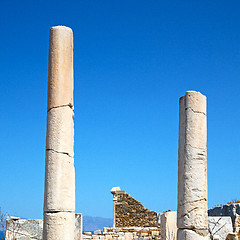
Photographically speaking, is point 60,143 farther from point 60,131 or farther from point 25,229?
point 25,229

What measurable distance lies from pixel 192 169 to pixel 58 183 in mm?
2913

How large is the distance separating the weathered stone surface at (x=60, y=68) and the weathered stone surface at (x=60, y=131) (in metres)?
0.16

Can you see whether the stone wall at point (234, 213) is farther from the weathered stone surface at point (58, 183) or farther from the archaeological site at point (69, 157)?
the weathered stone surface at point (58, 183)


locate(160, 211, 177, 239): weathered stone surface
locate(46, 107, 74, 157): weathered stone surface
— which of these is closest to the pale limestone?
locate(46, 107, 74, 157): weathered stone surface

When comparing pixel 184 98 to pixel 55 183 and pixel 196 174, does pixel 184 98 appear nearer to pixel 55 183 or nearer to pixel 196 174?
pixel 196 174

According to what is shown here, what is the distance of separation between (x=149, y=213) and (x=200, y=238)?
18.2m

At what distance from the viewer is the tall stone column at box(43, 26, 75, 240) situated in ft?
29.4

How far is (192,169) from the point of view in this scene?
9.98 meters

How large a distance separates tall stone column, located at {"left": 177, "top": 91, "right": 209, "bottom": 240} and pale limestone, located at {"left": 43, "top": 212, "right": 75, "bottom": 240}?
2.51m

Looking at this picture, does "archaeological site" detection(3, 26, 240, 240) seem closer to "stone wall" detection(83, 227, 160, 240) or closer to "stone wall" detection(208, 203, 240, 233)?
"stone wall" detection(208, 203, 240, 233)

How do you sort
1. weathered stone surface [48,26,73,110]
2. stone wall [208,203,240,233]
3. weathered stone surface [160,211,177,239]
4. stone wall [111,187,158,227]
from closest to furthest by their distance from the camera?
weathered stone surface [48,26,73,110] < weathered stone surface [160,211,177,239] < stone wall [208,203,240,233] < stone wall [111,187,158,227]

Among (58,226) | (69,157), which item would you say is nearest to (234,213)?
(69,157)

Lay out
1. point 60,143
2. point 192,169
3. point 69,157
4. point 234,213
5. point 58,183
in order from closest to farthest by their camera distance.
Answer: point 58,183, point 60,143, point 69,157, point 192,169, point 234,213

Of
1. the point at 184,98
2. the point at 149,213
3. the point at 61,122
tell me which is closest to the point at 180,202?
the point at 184,98
